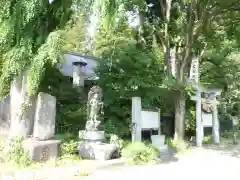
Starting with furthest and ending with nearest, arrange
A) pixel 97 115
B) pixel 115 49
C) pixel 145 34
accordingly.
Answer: pixel 145 34 < pixel 115 49 < pixel 97 115

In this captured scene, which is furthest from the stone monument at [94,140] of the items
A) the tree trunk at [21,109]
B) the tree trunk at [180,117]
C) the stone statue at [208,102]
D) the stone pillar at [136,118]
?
the stone statue at [208,102]

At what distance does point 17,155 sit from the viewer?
754 centimetres

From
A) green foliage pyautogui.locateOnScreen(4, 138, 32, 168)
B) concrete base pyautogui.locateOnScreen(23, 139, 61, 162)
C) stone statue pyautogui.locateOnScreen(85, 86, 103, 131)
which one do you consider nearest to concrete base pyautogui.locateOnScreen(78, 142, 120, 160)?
stone statue pyautogui.locateOnScreen(85, 86, 103, 131)

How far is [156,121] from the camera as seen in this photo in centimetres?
1212

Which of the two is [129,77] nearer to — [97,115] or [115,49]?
[115,49]

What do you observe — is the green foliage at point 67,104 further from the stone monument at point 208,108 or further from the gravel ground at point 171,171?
the stone monument at point 208,108

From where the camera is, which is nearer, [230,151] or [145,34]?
[230,151]

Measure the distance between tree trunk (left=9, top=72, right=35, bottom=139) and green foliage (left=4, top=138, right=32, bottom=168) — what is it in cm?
53

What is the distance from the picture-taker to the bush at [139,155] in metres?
8.69

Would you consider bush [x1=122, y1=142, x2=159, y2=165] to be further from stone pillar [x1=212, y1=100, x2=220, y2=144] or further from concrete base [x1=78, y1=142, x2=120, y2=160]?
stone pillar [x1=212, y1=100, x2=220, y2=144]

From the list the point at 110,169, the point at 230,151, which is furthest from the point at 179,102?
the point at 110,169

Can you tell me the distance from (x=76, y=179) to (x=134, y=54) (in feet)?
26.1

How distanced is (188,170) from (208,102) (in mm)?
7305

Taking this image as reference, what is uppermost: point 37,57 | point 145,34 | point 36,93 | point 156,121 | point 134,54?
point 145,34
